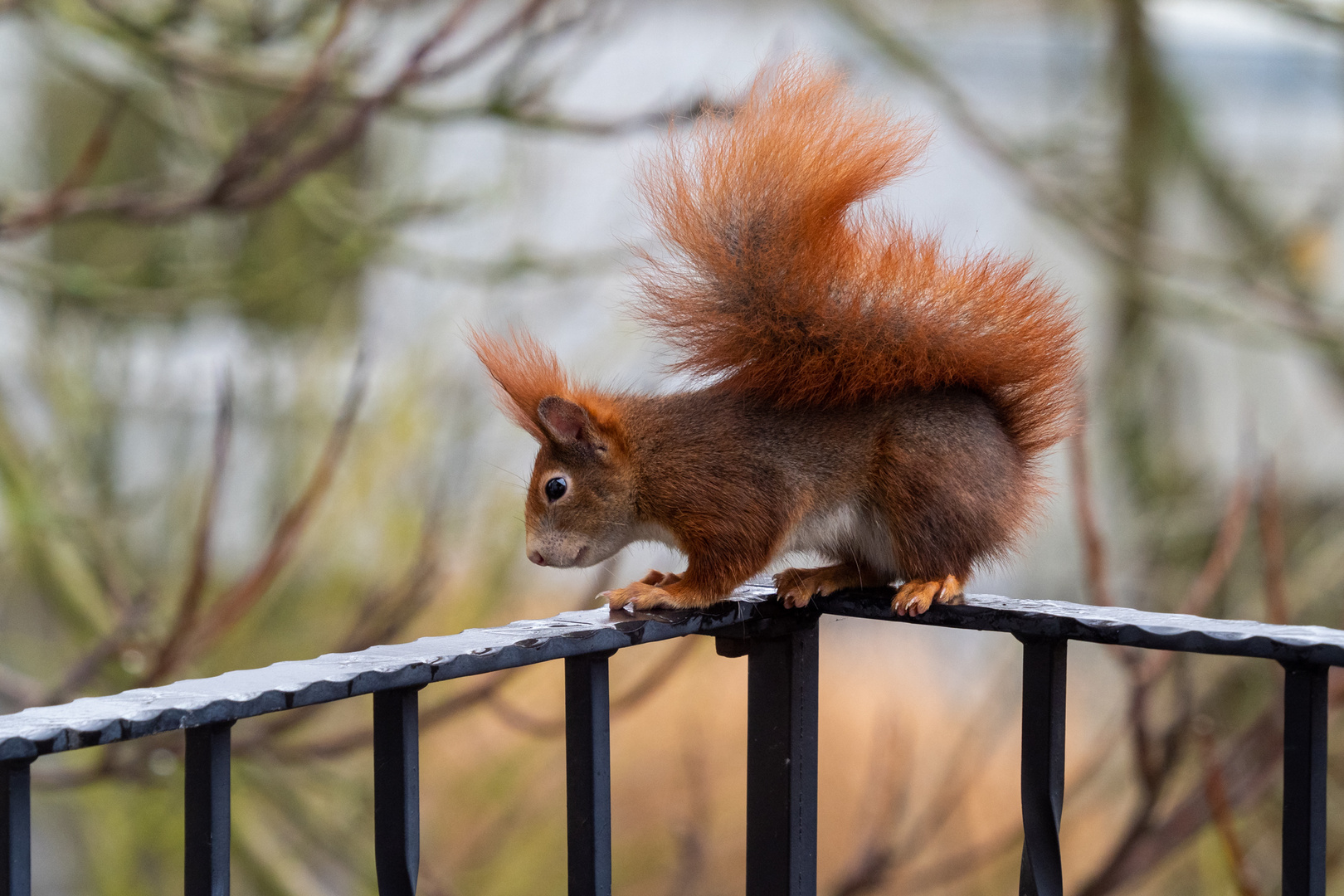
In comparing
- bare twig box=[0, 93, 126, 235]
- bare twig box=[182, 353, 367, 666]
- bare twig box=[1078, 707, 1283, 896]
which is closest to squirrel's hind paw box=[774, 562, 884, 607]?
bare twig box=[182, 353, 367, 666]

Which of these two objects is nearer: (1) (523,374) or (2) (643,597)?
(2) (643,597)

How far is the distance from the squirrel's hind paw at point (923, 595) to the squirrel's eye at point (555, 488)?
0.91 ft

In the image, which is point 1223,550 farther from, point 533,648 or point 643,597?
point 533,648

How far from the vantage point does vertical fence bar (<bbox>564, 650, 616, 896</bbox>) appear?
59 cm

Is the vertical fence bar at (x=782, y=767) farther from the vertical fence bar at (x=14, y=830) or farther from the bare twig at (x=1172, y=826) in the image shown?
the bare twig at (x=1172, y=826)

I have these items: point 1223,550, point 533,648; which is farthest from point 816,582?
point 1223,550

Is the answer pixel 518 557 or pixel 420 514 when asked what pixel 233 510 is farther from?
pixel 518 557

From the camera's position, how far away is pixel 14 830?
374 millimetres

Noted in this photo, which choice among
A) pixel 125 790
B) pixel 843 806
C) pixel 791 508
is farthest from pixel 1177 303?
pixel 125 790

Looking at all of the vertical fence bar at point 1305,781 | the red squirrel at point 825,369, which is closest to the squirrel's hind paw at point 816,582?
the red squirrel at point 825,369

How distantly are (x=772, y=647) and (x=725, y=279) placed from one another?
260 mm

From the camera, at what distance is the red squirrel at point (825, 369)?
76 cm

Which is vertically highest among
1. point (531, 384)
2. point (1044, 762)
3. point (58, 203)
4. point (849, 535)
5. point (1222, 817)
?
point (58, 203)

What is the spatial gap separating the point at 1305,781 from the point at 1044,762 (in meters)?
0.13
